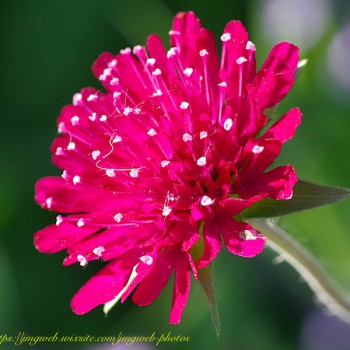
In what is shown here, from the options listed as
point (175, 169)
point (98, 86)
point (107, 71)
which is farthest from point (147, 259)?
point (98, 86)

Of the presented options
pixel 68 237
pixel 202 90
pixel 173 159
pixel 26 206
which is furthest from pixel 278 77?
pixel 26 206

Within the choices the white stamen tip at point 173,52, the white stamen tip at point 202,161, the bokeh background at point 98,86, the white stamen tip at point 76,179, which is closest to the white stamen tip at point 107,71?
the white stamen tip at point 173,52

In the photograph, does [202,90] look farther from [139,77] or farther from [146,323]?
[146,323]

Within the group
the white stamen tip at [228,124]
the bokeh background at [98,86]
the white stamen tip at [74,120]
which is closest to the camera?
the white stamen tip at [228,124]

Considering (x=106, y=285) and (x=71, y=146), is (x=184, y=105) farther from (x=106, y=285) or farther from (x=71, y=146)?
(x=106, y=285)

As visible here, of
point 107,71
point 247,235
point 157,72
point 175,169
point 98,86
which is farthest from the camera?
point 98,86

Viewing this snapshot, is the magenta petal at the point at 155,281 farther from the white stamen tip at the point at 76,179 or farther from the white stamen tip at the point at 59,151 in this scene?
the white stamen tip at the point at 59,151
